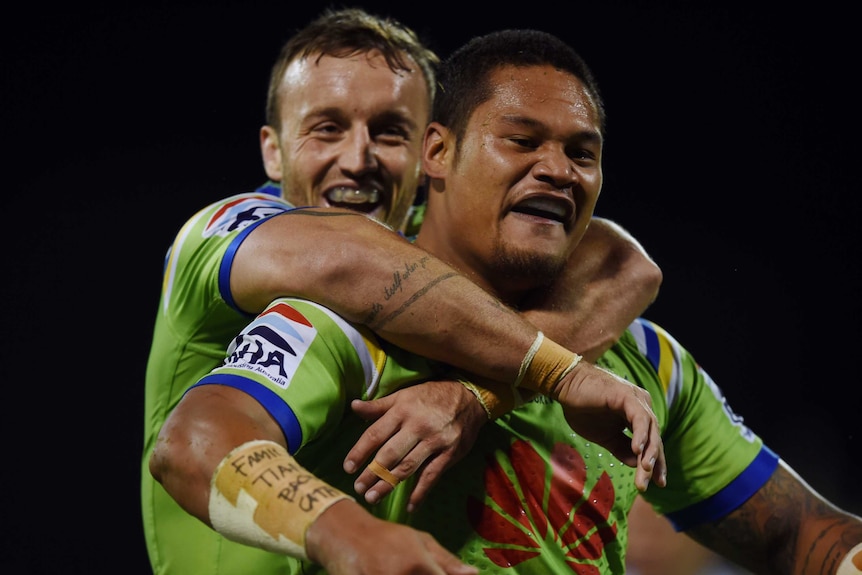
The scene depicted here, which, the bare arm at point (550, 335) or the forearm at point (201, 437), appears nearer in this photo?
the forearm at point (201, 437)

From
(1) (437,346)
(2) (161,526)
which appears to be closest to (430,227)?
(1) (437,346)

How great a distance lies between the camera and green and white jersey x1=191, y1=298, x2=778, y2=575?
4.80 feet

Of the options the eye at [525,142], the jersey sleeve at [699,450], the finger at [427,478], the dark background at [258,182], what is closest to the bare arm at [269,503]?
the finger at [427,478]

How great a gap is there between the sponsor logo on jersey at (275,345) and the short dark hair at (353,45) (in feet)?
3.49

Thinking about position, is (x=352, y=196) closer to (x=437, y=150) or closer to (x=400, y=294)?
(x=437, y=150)

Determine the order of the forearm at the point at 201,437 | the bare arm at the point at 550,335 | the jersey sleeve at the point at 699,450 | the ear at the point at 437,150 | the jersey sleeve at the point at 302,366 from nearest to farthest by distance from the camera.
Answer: the forearm at the point at 201,437, the jersey sleeve at the point at 302,366, the bare arm at the point at 550,335, the ear at the point at 437,150, the jersey sleeve at the point at 699,450

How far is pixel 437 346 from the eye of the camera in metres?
1.62

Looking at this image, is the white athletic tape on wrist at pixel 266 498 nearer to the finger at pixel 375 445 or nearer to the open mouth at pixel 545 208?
the finger at pixel 375 445

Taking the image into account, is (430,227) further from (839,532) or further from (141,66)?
(141,66)

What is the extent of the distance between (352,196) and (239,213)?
0.40m

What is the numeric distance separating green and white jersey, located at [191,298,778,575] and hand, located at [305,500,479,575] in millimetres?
285

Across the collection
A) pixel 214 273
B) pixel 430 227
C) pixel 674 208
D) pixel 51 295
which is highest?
pixel 430 227

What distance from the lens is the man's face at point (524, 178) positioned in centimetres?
177

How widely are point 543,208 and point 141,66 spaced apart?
6.75 feet
